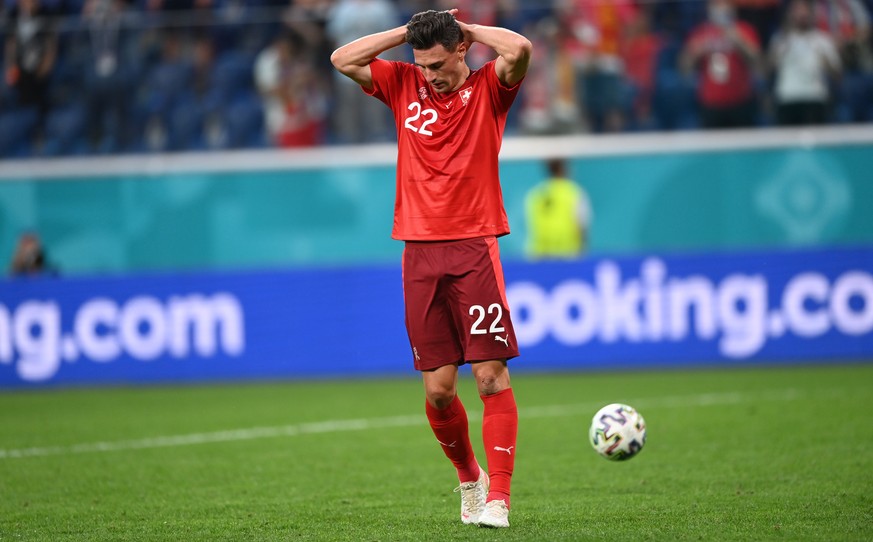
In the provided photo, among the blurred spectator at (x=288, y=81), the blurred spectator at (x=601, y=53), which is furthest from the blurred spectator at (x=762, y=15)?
the blurred spectator at (x=288, y=81)

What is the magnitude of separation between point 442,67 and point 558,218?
9041 mm

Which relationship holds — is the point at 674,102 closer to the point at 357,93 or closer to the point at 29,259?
the point at 357,93

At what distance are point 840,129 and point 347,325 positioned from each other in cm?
640

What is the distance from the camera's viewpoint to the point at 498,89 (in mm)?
6250

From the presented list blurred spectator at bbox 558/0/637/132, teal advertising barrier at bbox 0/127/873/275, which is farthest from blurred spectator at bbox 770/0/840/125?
blurred spectator at bbox 558/0/637/132

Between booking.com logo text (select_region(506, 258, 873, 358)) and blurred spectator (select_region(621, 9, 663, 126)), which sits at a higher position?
blurred spectator (select_region(621, 9, 663, 126))

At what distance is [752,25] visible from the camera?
15.1 meters

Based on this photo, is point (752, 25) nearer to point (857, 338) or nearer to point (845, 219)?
point (845, 219)

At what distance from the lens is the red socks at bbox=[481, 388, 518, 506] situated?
608cm

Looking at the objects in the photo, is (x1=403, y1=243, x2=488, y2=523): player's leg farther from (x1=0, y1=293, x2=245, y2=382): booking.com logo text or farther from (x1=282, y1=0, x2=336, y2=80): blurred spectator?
(x1=282, y1=0, x2=336, y2=80): blurred spectator

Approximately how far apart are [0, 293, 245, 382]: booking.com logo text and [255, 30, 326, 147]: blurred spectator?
290cm

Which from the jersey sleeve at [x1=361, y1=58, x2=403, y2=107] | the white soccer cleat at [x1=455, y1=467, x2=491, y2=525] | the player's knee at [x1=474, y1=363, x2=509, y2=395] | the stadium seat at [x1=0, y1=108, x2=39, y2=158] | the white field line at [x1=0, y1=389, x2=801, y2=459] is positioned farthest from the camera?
the stadium seat at [x1=0, y1=108, x2=39, y2=158]

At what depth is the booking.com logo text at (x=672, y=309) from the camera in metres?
13.9

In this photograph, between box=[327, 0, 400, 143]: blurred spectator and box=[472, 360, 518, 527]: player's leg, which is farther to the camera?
box=[327, 0, 400, 143]: blurred spectator
